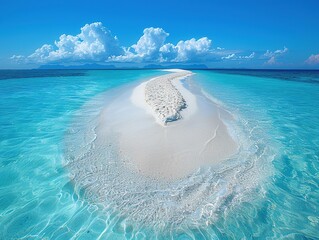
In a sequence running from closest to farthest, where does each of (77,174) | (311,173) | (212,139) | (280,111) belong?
1. (77,174)
2. (311,173)
3. (212,139)
4. (280,111)

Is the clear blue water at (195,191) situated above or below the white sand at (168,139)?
below

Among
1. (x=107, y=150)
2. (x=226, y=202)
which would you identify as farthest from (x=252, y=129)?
(x=107, y=150)

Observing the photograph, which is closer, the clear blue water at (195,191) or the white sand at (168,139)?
the clear blue water at (195,191)

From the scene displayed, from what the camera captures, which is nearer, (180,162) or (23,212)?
(23,212)

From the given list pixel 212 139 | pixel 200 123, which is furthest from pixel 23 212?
pixel 200 123

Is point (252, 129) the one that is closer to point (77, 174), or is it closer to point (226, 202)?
point (226, 202)

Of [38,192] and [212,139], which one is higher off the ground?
[212,139]

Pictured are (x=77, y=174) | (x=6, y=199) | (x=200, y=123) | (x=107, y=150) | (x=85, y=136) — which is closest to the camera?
(x=6, y=199)

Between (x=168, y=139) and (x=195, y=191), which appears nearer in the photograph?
(x=195, y=191)

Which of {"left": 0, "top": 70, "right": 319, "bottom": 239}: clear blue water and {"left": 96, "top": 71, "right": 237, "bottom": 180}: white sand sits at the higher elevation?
{"left": 96, "top": 71, "right": 237, "bottom": 180}: white sand

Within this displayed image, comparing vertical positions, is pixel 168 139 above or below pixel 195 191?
above
